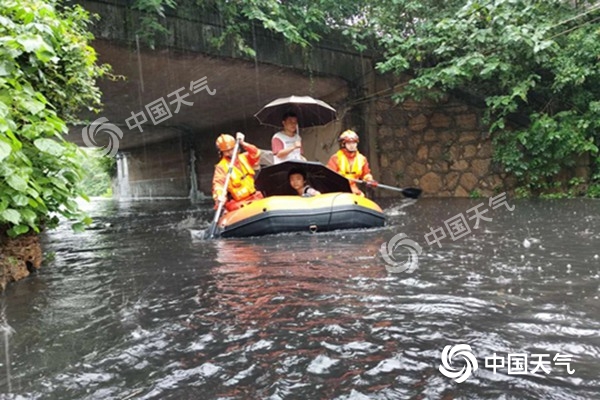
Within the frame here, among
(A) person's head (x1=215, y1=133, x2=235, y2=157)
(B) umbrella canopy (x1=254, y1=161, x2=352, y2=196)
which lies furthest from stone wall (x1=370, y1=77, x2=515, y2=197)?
(A) person's head (x1=215, y1=133, x2=235, y2=157)

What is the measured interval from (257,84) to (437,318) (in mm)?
9944

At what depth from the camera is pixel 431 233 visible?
5.77 m

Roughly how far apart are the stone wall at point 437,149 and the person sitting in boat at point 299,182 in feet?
19.4

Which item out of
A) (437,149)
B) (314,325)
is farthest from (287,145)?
(437,149)

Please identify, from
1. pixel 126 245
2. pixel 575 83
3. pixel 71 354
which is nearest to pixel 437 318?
pixel 71 354

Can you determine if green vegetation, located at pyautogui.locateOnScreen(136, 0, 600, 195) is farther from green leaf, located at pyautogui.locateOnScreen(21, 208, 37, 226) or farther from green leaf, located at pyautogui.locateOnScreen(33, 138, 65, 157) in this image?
green leaf, located at pyautogui.locateOnScreen(21, 208, 37, 226)

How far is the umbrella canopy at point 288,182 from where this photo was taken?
269 inches

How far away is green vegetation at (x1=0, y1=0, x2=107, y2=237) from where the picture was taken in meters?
2.94

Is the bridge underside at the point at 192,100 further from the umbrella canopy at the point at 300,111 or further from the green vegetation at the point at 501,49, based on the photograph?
the umbrella canopy at the point at 300,111

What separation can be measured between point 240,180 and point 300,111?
2114 millimetres

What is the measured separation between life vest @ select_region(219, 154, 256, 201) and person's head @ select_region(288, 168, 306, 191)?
686 mm

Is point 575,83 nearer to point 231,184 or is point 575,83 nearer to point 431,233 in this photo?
point 431,233

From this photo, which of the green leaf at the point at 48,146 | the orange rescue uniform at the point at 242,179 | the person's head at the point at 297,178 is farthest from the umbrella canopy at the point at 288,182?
the green leaf at the point at 48,146

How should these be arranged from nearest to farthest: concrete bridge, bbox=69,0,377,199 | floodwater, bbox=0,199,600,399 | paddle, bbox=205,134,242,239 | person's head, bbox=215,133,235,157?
floodwater, bbox=0,199,600,399, paddle, bbox=205,134,242,239, person's head, bbox=215,133,235,157, concrete bridge, bbox=69,0,377,199
